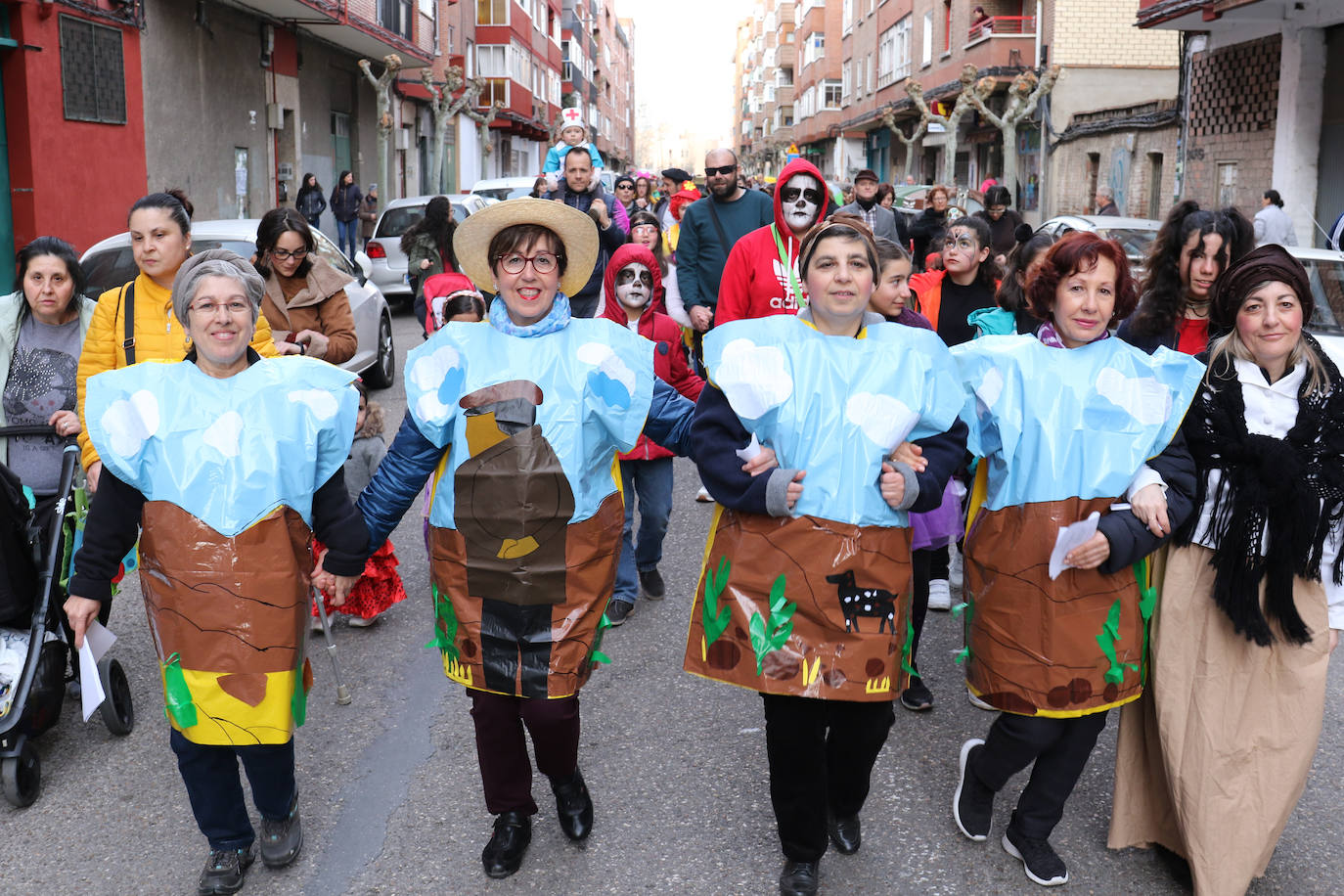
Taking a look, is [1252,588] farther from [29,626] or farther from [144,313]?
[29,626]

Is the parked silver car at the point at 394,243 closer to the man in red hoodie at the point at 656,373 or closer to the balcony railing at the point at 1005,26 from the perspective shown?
the man in red hoodie at the point at 656,373

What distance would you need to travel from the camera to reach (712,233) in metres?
7.54

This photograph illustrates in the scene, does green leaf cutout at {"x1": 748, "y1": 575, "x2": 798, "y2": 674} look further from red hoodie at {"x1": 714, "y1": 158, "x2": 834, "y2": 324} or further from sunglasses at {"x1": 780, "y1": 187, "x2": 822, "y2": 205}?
sunglasses at {"x1": 780, "y1": 187, "x2": 822, "y2": 205}

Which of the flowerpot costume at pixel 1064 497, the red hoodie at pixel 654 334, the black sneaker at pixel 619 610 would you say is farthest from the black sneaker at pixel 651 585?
the flowerpot costume at pixel 1064 497

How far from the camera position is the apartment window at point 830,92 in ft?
218

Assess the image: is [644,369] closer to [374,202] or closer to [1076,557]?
[1076,557]

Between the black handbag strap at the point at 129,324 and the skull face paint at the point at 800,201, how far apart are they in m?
2.74

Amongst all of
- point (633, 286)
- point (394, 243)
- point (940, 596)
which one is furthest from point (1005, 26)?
point (633, 286)

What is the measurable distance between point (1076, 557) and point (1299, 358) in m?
0.82

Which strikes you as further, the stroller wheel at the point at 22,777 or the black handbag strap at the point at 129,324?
the black handbag strap at the point at 129,324

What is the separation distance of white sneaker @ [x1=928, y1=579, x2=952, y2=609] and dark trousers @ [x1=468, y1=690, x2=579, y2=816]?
2.72m

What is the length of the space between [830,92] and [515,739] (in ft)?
221

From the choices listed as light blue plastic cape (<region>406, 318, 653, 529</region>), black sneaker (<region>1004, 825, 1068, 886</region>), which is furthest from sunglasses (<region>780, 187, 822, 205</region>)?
black sneaker (<region>1004, 825, 1068, 886</region>)

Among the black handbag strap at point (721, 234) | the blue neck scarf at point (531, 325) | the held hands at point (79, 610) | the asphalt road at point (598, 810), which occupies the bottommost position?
the asphalt road at point (598, 810)
